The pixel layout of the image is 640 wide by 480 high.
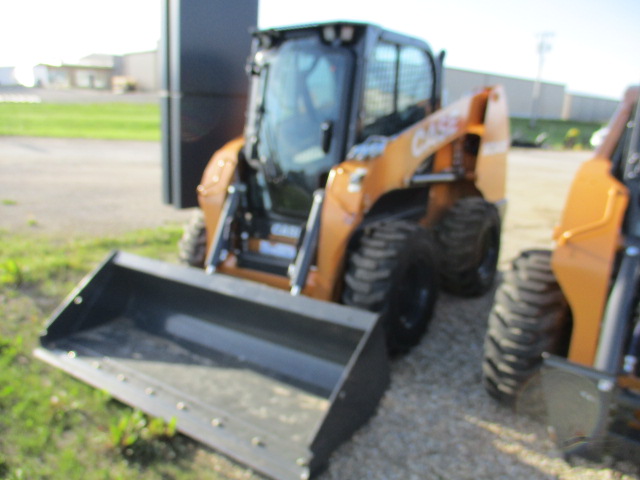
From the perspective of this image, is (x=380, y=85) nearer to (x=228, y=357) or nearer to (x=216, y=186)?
(x=216, y=186)

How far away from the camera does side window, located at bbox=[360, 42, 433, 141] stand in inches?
169

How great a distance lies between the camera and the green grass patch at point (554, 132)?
1231 inches

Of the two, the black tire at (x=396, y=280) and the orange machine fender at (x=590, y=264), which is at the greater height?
the orange machine fender at (x=590, y=264)

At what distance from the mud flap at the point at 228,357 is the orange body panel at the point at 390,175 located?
61 cm

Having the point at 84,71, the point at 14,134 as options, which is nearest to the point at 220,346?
the point at 14,134

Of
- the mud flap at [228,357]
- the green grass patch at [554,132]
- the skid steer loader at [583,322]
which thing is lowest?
the green grass patch at [554,132]

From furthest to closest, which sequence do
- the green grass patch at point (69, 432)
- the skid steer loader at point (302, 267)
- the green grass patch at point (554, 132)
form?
the green grass patch at point (554, 132)
the skid steer loader at point (302, 267)
the green grass patch at point (69, 432)

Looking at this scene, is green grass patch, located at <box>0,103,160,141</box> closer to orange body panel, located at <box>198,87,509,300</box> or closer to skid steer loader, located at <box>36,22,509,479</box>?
orange body panel, located at <box>198,87,509,300</box>

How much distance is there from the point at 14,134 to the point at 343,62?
19190mm

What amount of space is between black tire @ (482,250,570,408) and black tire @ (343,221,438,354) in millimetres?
745

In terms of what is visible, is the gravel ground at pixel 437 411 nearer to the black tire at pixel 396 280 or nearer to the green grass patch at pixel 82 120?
the black tire at pixel 396 280

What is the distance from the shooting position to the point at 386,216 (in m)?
4.55

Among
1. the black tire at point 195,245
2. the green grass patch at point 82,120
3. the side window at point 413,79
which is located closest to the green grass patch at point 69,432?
the black tire at point 195,245

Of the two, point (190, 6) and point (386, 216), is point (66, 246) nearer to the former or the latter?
point (190, 6)
